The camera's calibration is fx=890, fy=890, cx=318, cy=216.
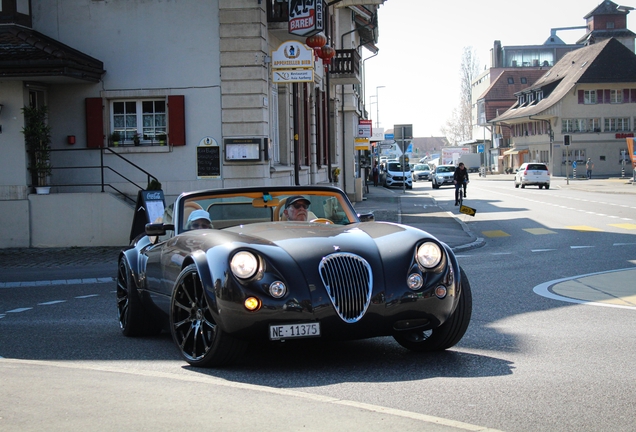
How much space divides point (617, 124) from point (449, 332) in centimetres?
8269

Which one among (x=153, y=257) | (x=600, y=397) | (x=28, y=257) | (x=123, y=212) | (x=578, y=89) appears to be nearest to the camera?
(x=600, y=397)

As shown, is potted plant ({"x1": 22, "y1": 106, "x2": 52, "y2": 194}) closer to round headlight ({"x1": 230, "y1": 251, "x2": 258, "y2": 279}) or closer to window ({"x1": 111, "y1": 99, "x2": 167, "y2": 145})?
window ({"x1": 111, "y1": 99, "x2": 167, "y2": 145})

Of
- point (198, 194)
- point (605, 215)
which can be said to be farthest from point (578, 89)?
point (198, 194)

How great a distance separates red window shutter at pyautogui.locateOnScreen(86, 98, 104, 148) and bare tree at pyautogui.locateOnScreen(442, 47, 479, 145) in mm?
122989

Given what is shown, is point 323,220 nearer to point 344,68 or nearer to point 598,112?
point 344,68

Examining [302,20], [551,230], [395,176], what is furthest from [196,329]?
[395,176]

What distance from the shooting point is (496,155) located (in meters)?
115

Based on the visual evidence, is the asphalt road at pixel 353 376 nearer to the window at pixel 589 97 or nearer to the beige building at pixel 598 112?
the beige building at pixel 598 112

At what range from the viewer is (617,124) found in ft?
275

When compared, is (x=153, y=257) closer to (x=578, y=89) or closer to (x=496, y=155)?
(x=578, y=89)

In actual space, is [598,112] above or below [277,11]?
above

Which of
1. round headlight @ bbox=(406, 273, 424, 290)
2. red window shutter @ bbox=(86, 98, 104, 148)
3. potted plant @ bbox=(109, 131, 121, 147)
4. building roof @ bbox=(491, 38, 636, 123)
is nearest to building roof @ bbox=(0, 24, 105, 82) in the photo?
red window shutter @ bbox=(86, 98, 104, 148)

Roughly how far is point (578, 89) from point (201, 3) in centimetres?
6941

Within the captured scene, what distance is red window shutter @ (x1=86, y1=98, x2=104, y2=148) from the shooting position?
20.4 meters
